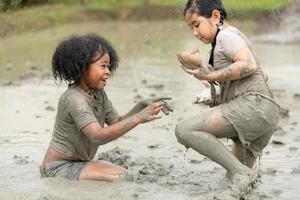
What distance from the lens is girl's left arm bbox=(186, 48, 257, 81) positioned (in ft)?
16.0

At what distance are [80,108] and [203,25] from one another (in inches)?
41.4

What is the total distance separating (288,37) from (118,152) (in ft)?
40.0

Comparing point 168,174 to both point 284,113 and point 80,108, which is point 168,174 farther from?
point 284,113

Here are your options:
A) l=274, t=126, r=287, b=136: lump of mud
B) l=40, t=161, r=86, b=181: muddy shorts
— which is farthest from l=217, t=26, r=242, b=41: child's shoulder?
l=274, t=126, r=287, b=136: lump of mud

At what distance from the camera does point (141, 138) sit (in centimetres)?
717

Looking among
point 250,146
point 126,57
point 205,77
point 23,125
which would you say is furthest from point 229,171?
point 126,57

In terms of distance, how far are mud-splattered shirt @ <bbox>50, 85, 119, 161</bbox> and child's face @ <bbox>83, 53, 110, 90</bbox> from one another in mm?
110

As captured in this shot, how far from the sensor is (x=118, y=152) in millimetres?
6297

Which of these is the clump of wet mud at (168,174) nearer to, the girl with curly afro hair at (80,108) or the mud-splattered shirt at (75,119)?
the girl with curly afro hair at (80,108)

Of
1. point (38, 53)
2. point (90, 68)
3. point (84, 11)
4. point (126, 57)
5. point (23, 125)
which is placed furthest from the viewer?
point (84, 11)

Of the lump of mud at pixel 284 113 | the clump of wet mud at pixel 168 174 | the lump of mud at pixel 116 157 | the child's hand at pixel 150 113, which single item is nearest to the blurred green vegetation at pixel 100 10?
the lump of mud at pixel 284 113

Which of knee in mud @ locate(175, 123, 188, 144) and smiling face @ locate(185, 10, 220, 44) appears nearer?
knee in mud @ locate(175, 123, 188, 144)

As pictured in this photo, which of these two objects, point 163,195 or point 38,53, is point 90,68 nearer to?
point 163,195

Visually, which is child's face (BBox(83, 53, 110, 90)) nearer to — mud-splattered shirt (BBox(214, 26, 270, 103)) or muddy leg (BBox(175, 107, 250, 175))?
muddy leg (BBox(175, 107, 250, 175))
